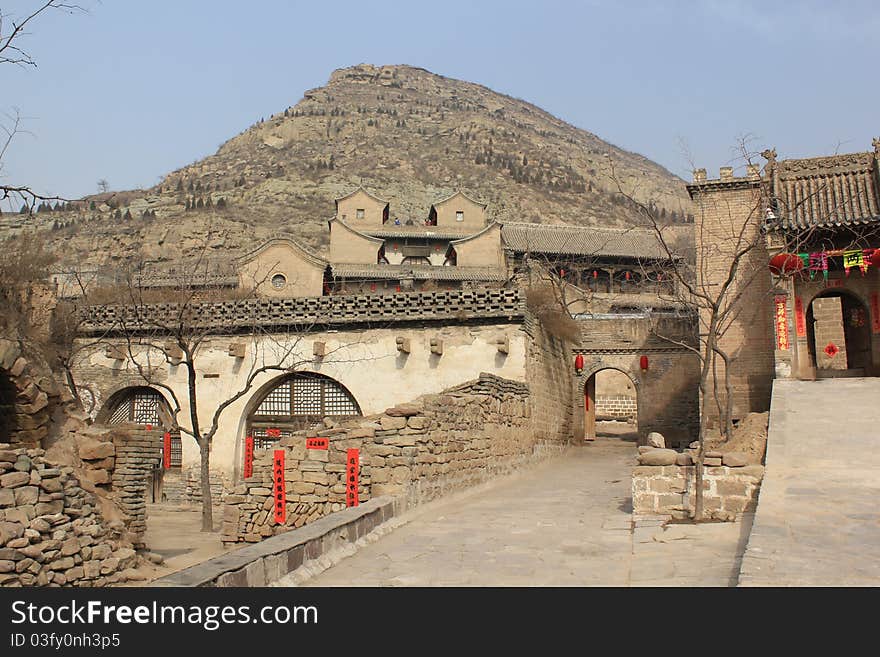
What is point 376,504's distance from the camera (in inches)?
355

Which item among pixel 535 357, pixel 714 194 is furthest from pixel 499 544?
pixel 714 194

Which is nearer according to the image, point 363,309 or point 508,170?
point 363,309

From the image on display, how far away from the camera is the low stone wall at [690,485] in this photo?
8.48 m

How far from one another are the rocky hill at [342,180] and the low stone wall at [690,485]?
155ft

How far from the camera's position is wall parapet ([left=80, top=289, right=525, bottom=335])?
18.0 metres

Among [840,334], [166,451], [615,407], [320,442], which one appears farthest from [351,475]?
[615,407]

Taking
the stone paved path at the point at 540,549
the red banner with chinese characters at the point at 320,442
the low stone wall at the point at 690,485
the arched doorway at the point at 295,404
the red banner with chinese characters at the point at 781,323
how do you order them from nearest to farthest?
the stone paved path at the point at 540,549 < the low stone wall at the point at 690,485 < the red banner with chinese characters at the point at 320,442 < the arched doorway at the point at 295,404 < the red banner with chinese characters at the point at 781,323

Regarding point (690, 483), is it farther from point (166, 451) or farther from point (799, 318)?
point (166, 451)

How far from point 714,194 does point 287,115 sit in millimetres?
92692

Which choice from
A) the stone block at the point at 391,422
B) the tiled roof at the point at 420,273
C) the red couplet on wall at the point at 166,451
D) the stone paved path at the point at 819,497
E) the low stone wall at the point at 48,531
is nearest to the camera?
the stone paved path at the point at 819,497

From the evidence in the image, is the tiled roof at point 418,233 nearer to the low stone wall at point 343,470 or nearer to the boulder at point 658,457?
the low stone wall at point 343,470

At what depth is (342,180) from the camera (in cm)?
8250

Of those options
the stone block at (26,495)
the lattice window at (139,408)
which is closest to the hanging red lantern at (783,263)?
the lattice window at (139,408)
